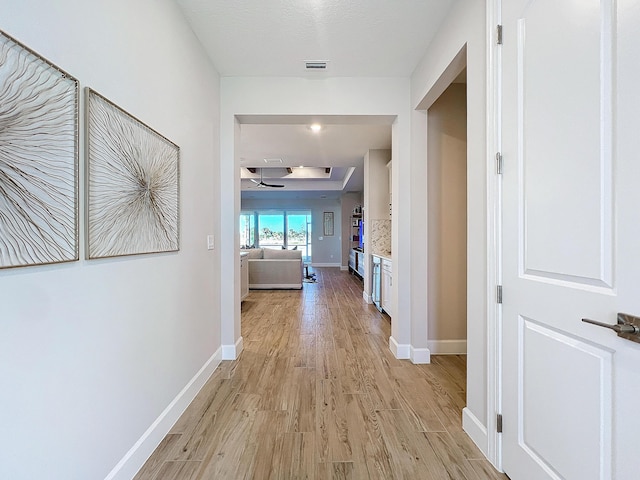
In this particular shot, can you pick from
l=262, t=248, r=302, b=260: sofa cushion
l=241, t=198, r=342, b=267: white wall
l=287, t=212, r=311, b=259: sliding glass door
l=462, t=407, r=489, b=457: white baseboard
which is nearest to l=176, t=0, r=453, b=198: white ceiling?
l=462, t=407, r=489, b=457: white baseboard

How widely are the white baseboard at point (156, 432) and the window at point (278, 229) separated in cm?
1033

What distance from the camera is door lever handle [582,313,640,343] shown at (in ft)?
3.02

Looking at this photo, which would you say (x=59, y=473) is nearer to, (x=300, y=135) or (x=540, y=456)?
(x=540, y=456)

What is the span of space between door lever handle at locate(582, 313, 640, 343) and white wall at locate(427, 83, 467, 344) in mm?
2141

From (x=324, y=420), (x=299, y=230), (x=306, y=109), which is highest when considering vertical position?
(x=306, y=109)

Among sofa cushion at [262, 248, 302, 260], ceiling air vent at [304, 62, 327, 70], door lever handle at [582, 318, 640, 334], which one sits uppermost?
ceiling air vent at [304, 62, 327, 70]

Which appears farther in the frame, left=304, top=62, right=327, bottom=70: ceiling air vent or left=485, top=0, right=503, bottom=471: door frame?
left=304, top=62, right=327, bottom=70: ceiling air vent

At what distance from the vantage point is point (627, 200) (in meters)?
0.96

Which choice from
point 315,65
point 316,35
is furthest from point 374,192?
point 316,35

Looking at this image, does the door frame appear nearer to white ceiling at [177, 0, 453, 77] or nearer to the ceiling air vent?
white ceiling at [177, 0, 453, 77]

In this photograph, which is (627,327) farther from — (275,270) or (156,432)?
(275,270)

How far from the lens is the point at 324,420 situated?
2004 mm

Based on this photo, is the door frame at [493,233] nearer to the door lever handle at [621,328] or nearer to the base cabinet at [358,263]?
the door lever handle at [621,328]

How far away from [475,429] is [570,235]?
1.26 m
